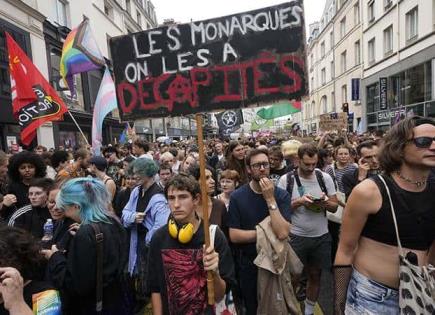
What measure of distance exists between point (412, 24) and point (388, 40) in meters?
3.39

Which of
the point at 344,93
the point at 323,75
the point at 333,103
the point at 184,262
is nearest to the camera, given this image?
the point at 184,262

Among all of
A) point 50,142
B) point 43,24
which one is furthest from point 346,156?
point 43,24

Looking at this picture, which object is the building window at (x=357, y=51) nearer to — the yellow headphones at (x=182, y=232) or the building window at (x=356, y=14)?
the building window at (x=356, y=14)

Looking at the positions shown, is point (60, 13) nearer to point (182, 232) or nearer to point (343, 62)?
point (182, 232)

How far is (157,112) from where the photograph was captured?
2514 mm

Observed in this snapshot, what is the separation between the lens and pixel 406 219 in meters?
2.00

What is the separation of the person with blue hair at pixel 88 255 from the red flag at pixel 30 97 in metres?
4.39

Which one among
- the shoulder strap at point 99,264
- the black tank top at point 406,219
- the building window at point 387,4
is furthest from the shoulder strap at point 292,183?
the building window at point 387,4

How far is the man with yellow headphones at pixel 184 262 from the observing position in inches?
87.4

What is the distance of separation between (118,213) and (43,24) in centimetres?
1463

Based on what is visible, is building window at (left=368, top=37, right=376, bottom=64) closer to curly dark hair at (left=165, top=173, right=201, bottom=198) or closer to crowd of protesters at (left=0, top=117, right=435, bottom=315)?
crowd of protesters at (left=0, top=117, right=435, bottom=315)

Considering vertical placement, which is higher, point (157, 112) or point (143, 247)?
point (157, 112)

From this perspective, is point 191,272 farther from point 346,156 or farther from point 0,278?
point 346,156

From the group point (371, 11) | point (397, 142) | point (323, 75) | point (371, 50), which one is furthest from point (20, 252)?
point (323, 75)
